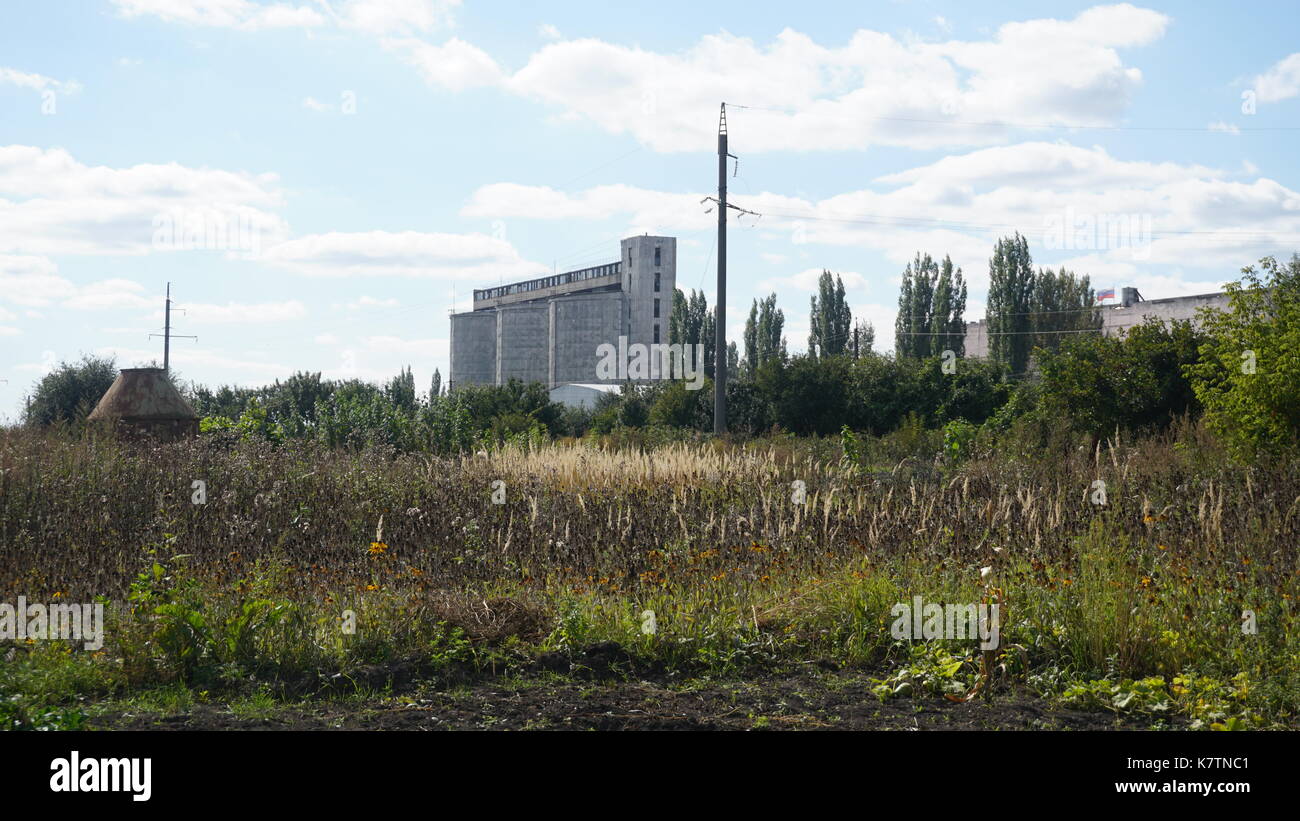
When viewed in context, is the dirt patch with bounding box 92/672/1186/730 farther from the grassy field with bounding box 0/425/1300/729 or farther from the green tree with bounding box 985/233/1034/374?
the green tree with bounding box 985/233/1034/374

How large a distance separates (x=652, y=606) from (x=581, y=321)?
65.1 meters

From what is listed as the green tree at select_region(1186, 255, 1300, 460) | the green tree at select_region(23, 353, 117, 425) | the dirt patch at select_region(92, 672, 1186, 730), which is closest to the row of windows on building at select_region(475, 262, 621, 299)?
the green tree at select_region(23, 353, 117, 425)

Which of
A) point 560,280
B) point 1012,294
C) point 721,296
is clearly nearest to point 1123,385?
point 721,296

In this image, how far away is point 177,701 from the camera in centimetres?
486

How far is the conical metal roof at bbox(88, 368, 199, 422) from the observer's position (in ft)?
55.9

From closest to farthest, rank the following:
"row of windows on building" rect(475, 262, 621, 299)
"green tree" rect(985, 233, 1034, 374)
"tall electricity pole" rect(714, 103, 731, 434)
→ "tall electricity pole" rect(714, 103, 731, 434) < "green tree" rect(985, 233, 1034, 374) < "row of windows on building" rect(475, 262, 621, 299)

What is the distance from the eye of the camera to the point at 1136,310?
50781 mm

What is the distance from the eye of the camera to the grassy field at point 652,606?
4879mm

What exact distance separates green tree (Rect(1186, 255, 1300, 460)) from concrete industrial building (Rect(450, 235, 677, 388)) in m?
53.9

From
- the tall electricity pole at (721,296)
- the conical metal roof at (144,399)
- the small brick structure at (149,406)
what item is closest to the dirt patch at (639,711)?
the small brick structure at (149,406)

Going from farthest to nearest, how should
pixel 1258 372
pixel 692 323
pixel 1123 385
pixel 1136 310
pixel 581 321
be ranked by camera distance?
pixel 581 321
pixel 692 323
pixel 1136 310
pixel 1123 385
pixel 1258 372

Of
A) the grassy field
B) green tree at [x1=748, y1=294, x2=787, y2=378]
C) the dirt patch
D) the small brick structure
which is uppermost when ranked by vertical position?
green tree at [x1=748, y1=294, x2=787, y2=378]

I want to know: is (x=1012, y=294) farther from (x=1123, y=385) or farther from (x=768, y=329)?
(x=1123, y=385)

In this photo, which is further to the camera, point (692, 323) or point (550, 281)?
point (550, 281)
